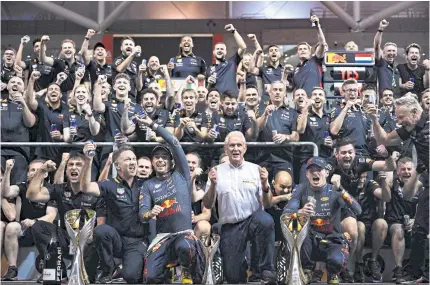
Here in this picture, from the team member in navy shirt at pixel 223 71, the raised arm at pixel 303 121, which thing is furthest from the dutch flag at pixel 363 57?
the raised arm at pixel 303 121

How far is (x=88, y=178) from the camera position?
797 centimetres

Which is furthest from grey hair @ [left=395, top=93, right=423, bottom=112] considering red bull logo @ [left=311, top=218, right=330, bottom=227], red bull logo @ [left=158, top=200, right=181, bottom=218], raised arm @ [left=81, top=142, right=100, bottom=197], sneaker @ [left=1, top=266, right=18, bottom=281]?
sneaker @ [left=1, top=266, right=18, bottom=281]

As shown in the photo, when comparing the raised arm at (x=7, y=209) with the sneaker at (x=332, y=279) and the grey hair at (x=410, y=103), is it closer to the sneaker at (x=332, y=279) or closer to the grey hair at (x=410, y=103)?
the sneaker at (x=332, y=279)

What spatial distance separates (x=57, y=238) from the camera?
25.5 ft

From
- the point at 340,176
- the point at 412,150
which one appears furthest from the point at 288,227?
the point at 412,150

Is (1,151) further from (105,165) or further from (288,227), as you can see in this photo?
(288,227)

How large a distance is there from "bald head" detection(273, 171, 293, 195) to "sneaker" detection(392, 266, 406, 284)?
51.6 inches

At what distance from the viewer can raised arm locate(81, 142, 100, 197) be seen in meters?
7.94

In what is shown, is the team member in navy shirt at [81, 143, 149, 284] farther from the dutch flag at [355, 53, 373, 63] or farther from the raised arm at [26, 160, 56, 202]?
the dutch flag at [355, 53, 373, 63]

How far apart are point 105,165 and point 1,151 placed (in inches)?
48.7

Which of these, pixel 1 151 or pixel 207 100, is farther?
pixel 207 100

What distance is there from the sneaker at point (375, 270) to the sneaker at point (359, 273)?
0.10 meters

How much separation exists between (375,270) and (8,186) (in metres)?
3.85

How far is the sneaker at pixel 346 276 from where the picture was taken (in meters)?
7.74
